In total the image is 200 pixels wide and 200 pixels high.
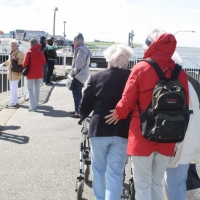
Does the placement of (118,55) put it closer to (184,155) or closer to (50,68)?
(184,155)

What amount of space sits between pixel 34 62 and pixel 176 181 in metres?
6.95

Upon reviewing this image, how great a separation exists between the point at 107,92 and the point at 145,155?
32.5 inches

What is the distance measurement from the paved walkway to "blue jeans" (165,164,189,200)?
3.57ft

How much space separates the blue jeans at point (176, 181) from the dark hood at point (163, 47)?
1030mm

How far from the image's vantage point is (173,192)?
4.21m

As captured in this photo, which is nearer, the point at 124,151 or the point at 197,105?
the point at 197,105

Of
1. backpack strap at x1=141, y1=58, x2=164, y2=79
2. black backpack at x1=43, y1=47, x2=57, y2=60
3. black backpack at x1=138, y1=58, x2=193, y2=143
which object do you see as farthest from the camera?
black backpack at x1=43, y1=47, x2=57, y2=60

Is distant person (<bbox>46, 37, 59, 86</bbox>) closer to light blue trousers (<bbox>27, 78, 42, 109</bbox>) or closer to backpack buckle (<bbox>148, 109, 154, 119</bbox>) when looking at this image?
light blue trousers (<bbox>27, 78, 42, 109</bbox>)

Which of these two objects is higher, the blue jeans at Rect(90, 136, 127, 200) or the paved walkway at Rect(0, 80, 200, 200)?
the blue jeans at Rect(90, 136, 127, 200)

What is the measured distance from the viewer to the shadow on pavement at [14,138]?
7.92m

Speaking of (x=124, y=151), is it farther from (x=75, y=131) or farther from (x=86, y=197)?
(x=75, y=131)

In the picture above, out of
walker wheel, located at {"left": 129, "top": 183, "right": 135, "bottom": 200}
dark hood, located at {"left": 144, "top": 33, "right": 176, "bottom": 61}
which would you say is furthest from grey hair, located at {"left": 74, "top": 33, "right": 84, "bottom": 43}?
dark hood, located at {"left": 144, "top": 33, "right": 176, "bottom": 61}

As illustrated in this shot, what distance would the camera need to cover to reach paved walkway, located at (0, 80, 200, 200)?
545 centimetres

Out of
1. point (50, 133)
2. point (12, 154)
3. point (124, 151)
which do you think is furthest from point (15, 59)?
point (124, 151)
